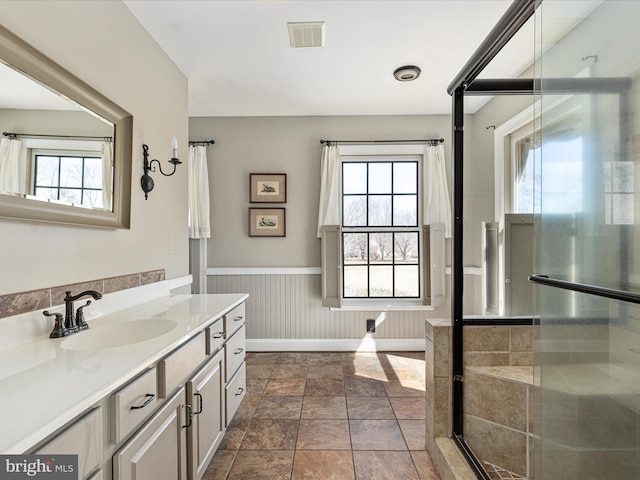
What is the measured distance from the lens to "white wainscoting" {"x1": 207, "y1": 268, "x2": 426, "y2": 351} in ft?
11.8

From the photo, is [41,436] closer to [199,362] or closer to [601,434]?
[199,362]

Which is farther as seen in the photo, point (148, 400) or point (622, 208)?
point (148, 400)

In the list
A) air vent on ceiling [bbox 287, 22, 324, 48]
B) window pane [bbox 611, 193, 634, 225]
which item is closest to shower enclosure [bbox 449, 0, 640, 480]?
window pane [bbox 611, 193, 634, 225]

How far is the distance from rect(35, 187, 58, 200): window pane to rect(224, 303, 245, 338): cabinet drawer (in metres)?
0.98

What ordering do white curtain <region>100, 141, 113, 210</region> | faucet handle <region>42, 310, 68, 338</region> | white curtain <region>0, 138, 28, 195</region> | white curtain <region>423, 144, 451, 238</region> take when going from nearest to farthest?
white curtain <region>0, 138, 28, 195</region> < faucet handle <region>42, 310, 68, 338</region> < white curtain <region>100, 141, 113, 210</region> < white curtain <region>423, 144, 451, 238</region>

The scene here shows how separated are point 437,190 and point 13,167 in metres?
3.33

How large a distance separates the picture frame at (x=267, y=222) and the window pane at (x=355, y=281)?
0.87 meters

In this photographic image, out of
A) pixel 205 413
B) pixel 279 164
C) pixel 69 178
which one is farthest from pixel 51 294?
pixel 279 164

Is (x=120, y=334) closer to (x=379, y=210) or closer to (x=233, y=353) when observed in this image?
(x=233, y=353)

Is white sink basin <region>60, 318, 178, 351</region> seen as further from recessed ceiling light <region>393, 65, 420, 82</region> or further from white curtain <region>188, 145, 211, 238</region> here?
recessed ceiling light <region>393, 65, 420, 82</region>

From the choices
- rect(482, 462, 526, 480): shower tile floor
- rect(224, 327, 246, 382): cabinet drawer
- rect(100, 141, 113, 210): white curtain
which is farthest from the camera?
rect(224, 327, 246, 382): cabinet drawer

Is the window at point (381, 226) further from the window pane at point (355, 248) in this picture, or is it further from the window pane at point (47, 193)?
the window pane at point (47, 193)

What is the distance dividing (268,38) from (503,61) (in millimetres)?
1803

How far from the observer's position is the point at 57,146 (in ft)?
4.69
